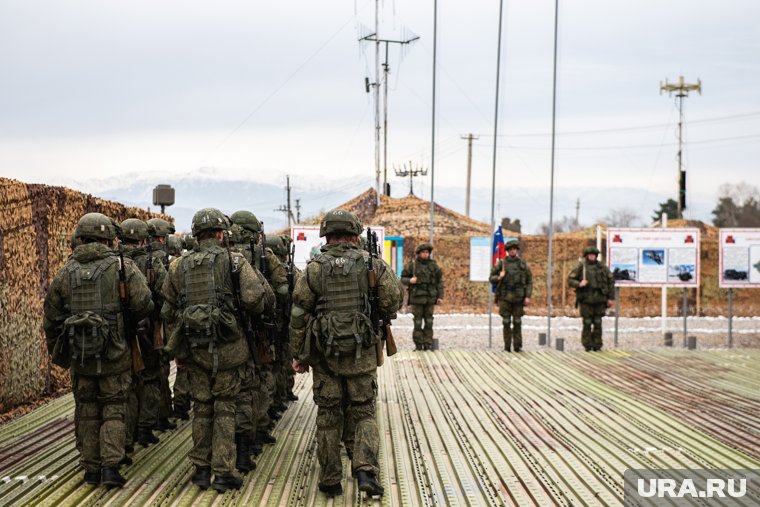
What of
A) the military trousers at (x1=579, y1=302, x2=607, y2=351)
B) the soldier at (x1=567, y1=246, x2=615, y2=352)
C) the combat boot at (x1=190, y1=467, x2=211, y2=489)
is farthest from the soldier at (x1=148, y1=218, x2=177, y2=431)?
the military trousers at (x1=579, y1=302, x2=607, y2=351)

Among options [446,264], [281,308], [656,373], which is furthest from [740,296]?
[281,308]

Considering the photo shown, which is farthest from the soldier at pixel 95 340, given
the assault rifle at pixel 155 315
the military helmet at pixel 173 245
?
the military helmet at pixel 173 245

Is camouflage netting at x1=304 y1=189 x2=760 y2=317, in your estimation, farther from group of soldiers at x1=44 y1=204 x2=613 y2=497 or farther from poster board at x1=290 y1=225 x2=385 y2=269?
group of soldiers at x1=44 y1=204 x2=613 y2=497

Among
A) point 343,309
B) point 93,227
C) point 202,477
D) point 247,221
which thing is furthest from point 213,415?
point 247,221

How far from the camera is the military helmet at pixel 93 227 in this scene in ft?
21.0

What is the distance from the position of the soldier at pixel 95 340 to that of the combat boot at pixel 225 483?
77 cm

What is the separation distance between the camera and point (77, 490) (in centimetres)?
607

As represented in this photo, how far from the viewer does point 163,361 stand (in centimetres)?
804

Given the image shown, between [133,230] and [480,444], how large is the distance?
13.2 ft

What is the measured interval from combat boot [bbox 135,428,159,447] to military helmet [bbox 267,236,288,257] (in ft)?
7.89

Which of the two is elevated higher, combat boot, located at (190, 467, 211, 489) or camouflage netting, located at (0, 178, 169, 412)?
camouflage netting, located at (0, 178, 169, 412)

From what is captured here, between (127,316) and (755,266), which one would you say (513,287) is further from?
(127,316)

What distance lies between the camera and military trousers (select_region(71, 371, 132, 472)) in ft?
20.5

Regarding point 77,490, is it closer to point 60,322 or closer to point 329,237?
point 60,322
